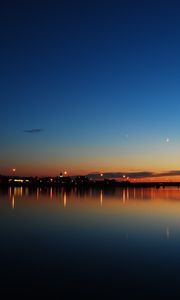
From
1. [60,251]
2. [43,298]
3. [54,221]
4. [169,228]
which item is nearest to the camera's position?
[43,298]

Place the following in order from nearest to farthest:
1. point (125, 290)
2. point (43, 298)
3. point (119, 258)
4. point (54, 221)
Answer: point (43, 298) < point (125, 290) < point (119, 258) < point (54, 221)

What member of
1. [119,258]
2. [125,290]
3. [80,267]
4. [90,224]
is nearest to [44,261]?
[80,267]

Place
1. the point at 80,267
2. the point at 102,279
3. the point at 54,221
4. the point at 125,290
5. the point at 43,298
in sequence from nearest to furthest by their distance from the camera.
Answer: the point at 43,298, the point at 125,290, the point at 102,279, the point at 80,267, the point at 54,221

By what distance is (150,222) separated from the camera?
36.2m

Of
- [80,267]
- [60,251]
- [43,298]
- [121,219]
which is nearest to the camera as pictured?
[43,298]

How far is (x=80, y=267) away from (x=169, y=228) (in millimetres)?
16275

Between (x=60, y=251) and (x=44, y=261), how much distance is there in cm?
277

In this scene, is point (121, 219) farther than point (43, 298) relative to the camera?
Yes

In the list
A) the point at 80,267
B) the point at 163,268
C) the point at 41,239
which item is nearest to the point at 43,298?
the point at 80,267

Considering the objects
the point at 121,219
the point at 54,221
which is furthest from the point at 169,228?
the point at 54,221

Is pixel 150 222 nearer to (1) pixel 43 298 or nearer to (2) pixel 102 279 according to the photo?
(2) pixel 102 279

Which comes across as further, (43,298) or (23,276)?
(23,276)

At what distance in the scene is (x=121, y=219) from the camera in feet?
125

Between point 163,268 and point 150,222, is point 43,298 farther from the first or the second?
point 150,222
